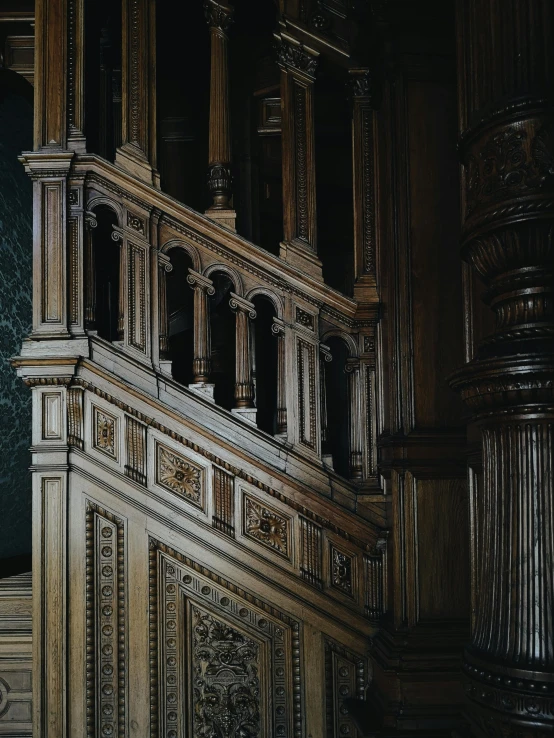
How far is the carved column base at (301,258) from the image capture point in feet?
8.98

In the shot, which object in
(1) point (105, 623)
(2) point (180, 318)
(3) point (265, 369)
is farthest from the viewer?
(3) point (265, 369)

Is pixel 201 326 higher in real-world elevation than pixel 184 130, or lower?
lower

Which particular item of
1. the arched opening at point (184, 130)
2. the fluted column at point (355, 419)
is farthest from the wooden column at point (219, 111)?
the arched opening at point (184, 130)

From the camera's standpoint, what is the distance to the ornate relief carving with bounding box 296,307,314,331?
2684 mm

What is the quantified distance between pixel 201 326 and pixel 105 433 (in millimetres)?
488

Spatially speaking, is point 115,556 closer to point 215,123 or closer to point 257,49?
point 215,123

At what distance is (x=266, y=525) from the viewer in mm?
2523

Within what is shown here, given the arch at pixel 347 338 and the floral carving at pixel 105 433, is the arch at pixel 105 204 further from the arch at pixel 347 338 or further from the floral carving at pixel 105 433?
the arch at pixel 347 338

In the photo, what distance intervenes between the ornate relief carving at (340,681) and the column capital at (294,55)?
2.03 meters

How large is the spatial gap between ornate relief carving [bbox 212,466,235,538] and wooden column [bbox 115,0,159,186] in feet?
3.50

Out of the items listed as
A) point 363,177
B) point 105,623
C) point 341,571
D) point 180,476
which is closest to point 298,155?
point 363,177

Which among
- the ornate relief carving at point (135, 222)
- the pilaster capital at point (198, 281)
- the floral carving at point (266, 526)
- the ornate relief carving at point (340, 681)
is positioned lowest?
the ornate relief carving at point (340, 681)

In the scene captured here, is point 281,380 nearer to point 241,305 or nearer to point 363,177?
point 241,305

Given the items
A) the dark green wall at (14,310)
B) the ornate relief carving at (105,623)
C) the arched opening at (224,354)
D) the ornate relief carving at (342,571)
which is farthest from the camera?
the arched opening at (224,354)
